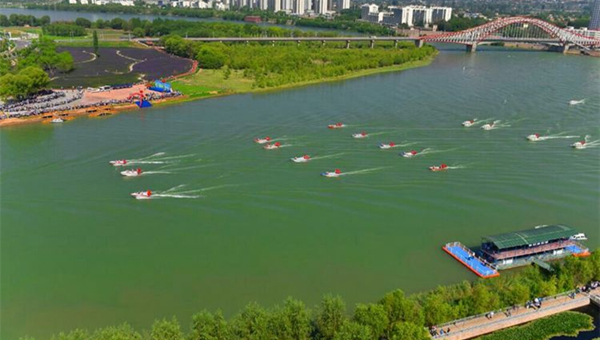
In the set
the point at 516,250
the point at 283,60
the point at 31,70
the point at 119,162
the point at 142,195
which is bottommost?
the point at 516,250

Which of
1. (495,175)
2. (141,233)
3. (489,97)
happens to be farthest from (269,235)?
(489,97)

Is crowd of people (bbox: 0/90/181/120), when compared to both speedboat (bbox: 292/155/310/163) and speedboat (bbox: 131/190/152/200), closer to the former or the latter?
speedboat (bbox: 131/190/152/200)

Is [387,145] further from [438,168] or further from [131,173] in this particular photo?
[131,173]

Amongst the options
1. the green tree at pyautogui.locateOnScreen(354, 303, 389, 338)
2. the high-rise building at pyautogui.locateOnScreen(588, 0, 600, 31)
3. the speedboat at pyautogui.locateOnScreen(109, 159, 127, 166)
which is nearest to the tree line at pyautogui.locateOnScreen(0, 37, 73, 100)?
the speedboat at pyautogui.locateOnScreen(109, 159, 127, 166)

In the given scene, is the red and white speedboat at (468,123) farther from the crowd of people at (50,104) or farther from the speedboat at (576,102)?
the crowd of people at (50,104)

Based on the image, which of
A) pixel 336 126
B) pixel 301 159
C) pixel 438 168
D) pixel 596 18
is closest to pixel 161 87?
pixel 336 126

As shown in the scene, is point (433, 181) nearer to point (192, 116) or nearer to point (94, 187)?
point (94, 187)

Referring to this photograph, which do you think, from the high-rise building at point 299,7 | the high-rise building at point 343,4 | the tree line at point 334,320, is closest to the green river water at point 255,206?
the tree line at point 334,320
